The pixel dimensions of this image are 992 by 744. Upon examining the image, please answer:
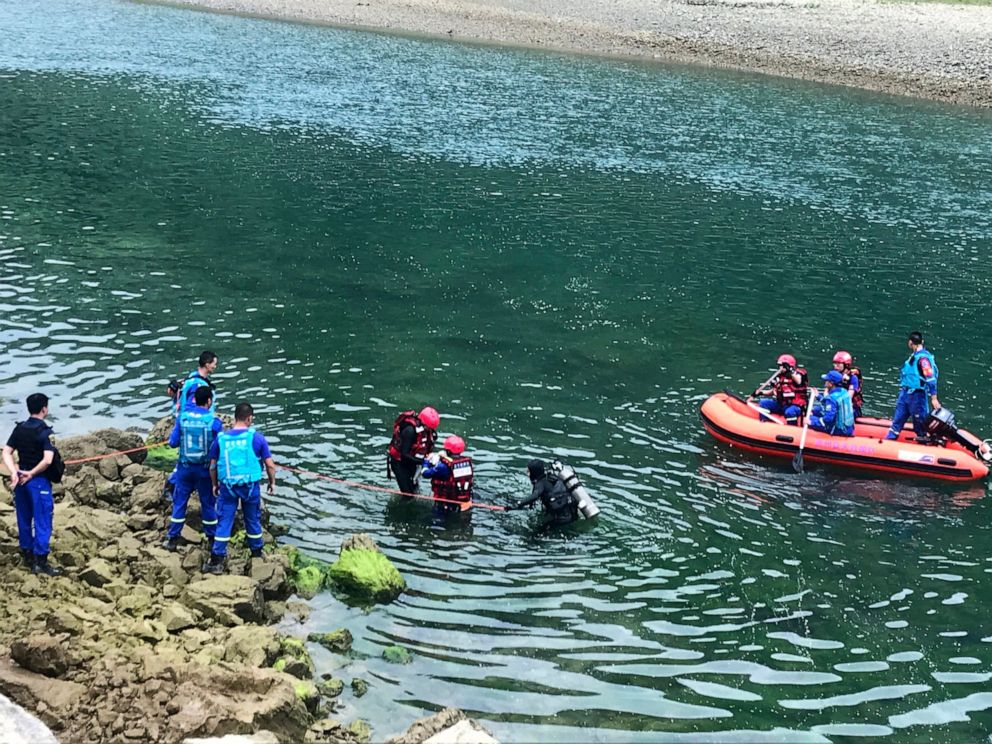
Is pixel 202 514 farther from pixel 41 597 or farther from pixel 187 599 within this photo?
pixel 41 597

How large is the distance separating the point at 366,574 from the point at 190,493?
2773mm

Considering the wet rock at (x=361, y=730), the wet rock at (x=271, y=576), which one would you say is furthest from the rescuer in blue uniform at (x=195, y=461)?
the wet rock at (x=361, y=730)

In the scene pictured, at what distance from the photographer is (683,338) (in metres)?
26.8

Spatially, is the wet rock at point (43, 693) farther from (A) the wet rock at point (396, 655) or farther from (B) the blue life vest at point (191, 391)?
(B) the blue life vest at point (191, 391)

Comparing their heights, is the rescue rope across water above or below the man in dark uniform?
below

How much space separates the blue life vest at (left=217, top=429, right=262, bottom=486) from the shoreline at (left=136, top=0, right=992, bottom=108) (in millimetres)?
59418

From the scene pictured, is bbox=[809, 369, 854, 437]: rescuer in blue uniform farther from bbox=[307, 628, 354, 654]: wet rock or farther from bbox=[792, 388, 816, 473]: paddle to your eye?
bbox=[307, 628, 354, 654]: wet rock

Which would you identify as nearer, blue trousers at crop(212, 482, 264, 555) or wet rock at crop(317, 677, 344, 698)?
wet rock at crop(317, 677, 344, 698)

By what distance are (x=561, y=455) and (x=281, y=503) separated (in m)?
5.53

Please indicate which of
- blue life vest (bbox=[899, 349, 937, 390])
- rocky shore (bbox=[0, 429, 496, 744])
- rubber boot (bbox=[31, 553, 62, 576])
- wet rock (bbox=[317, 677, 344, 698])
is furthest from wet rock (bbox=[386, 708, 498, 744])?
blue life vest (bbox=[899, 349, 937, 390])

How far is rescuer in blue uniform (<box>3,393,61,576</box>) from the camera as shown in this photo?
44.1 feet

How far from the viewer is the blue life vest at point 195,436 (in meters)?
14.5

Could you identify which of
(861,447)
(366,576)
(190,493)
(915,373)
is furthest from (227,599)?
(915,373)

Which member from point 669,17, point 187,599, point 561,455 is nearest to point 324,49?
point 669,17
